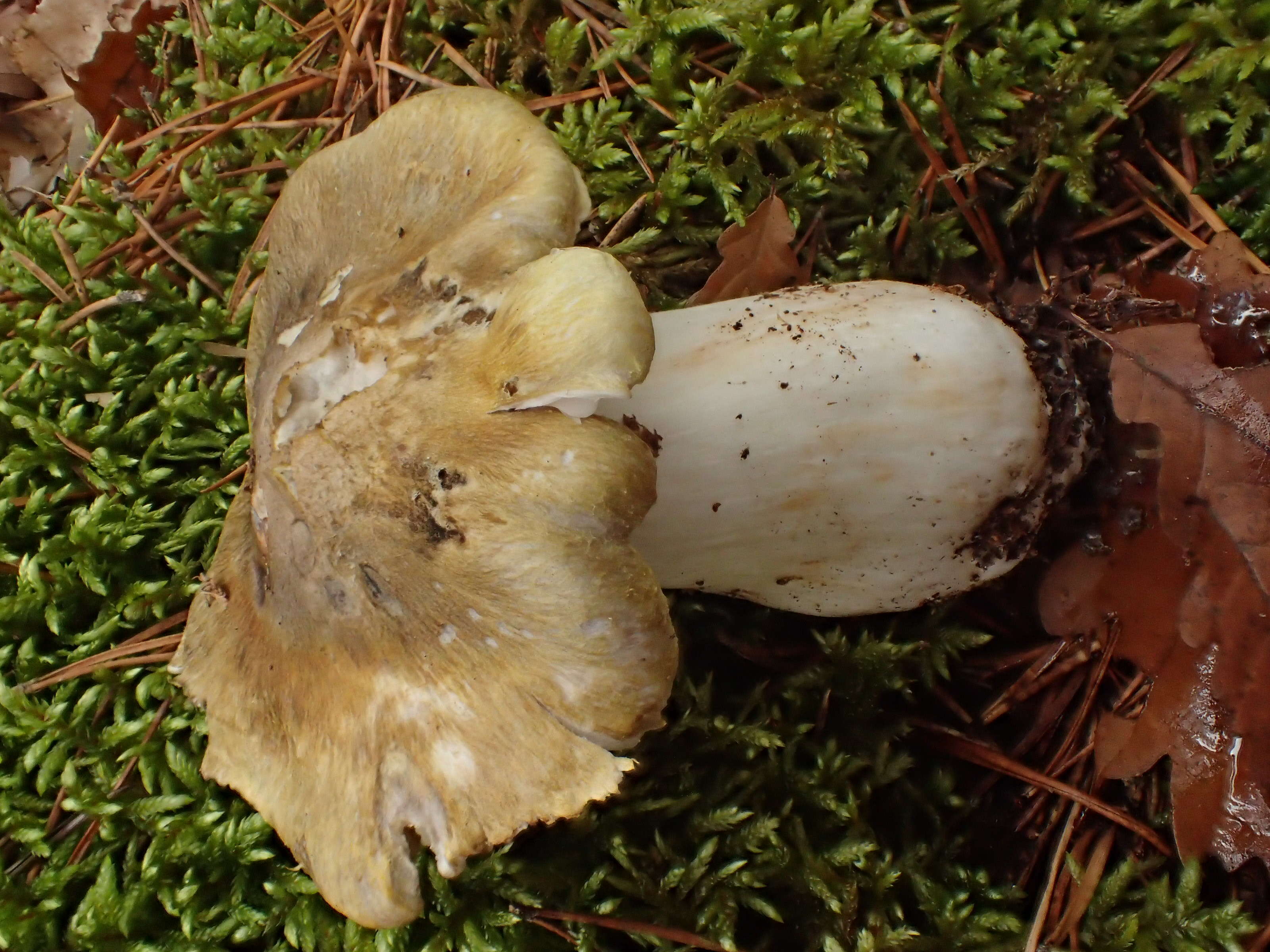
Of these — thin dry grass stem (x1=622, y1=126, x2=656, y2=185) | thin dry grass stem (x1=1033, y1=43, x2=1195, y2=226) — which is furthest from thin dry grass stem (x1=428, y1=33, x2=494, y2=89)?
thin dry grass stem (x1=1033, y1=43, x2=1195, y2=226)

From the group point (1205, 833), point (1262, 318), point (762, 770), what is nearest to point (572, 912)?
point (762, 770)

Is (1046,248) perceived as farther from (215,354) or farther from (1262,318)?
(215,354)

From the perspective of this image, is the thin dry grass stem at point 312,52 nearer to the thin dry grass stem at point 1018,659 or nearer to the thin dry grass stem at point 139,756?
the thin dry grass stem at point 139,756

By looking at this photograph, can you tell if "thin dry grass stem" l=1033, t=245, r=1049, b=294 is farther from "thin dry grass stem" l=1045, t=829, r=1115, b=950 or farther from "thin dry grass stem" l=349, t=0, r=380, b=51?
"thin dry grass stem" l=349, t=0, r=380, b=51

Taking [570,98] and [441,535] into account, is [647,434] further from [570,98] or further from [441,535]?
[570,98]

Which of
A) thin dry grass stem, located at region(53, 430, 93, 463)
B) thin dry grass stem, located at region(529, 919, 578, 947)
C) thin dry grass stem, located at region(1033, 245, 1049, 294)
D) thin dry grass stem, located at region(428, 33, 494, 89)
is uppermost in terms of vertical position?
thin dry grass stem, located at region(428, 33, 494, 89)

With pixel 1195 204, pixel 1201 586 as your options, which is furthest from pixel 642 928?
pixel 1195 204
